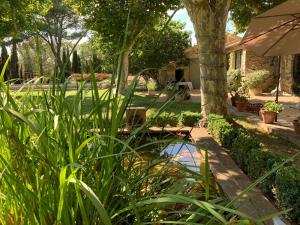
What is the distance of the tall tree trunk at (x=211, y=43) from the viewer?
893cm

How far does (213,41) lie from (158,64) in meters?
15.7

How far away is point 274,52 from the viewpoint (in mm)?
6766

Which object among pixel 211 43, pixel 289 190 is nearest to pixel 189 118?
pixel 211 43

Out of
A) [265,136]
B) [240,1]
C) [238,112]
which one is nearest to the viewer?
[265,136]

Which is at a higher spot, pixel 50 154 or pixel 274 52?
pixel 274 52

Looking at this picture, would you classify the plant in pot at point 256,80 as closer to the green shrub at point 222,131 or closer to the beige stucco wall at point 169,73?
the beige stucco wall at point 169,73

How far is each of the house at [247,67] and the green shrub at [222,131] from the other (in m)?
5.30

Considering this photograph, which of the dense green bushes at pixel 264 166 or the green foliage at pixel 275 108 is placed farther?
the green foliage at pixel 275 108

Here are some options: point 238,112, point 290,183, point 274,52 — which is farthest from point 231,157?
point 238,112

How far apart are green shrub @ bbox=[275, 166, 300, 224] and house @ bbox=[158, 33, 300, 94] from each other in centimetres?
943

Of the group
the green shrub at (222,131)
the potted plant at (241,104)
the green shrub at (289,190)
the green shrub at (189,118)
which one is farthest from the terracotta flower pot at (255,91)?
the green shrub at (289,190)

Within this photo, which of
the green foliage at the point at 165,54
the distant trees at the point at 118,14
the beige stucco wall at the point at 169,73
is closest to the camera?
the distant trees at the point at 118,14

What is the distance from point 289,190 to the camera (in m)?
3.78

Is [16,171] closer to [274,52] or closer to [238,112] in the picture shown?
[274,52]
